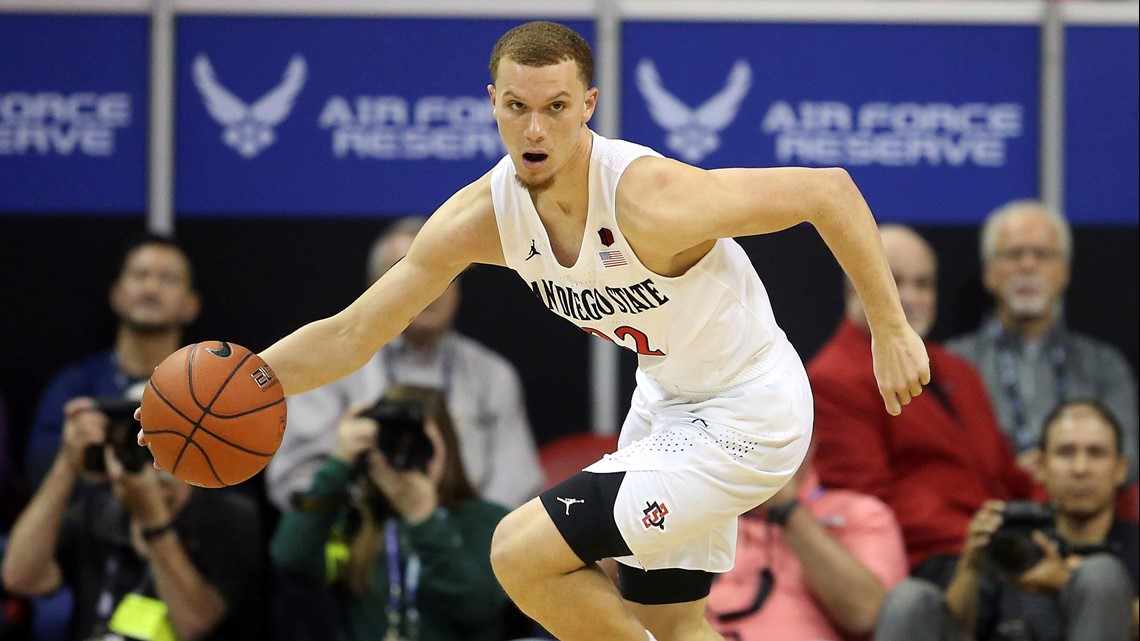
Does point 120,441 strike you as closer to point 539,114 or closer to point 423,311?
point 423,311

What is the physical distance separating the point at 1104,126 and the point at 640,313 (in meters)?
4.46

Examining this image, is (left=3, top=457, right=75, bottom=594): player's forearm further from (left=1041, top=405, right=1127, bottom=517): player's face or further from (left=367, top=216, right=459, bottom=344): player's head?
(left=1041, top=405, right=1127, bottom=517): player's face

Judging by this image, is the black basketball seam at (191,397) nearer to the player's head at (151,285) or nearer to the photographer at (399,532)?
the photographer at (399,532)

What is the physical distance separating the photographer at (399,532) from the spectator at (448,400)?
1.52 feet

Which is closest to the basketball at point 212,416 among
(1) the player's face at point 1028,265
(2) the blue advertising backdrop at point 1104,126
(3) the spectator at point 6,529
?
(3) the spectator at point 6,529

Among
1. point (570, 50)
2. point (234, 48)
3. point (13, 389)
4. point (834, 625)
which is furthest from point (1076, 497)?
point (13, 389)

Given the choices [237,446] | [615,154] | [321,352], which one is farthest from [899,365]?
[237,446]

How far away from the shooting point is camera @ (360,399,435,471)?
236 inches

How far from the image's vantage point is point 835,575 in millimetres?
5859

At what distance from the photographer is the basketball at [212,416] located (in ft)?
13.5

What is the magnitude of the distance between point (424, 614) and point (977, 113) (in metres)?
3.79

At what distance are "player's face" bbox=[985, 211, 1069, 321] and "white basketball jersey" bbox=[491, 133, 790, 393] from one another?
125 inches

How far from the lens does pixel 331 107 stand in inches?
296

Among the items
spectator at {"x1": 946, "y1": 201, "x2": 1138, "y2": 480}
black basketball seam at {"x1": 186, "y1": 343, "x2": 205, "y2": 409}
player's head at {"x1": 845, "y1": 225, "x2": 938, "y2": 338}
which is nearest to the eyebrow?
black basketball seam at {"x1": 186, "y1": 343, "x2": 205, "y2": 409}
